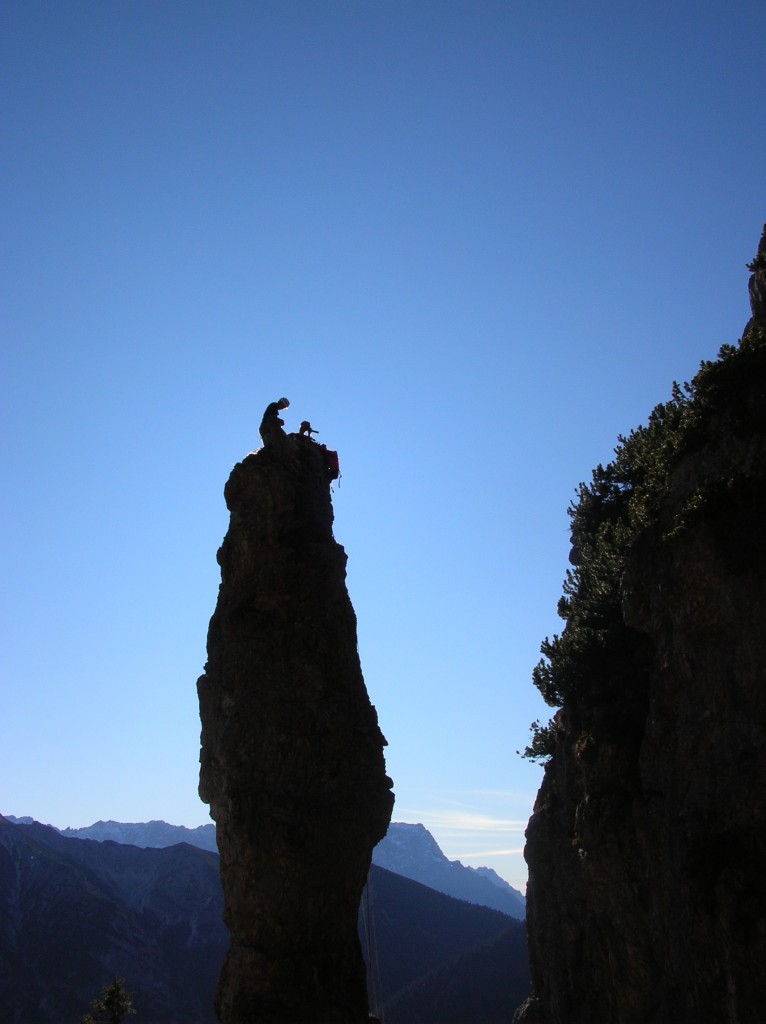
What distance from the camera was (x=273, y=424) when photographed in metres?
31.0

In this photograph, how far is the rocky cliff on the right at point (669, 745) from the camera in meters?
25.3

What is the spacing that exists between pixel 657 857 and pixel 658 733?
4.03 metres

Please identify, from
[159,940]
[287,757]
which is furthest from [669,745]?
[159,940]

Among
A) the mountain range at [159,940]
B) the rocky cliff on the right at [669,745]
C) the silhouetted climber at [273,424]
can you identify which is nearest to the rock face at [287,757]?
the silhouetted climber at [273,424]

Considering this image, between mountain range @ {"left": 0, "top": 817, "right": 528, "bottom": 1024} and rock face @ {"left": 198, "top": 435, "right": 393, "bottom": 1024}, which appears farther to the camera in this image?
mountain range @ {"left": 0, "top": 817, "right": 528, "bottom": 1024}

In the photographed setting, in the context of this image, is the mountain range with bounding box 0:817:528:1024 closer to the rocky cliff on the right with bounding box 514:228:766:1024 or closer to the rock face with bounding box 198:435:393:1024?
the rocky cliff on the right with bounding box 514:228:766:1024

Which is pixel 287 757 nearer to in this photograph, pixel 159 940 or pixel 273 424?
pixel 273 424

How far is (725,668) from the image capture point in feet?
88.5

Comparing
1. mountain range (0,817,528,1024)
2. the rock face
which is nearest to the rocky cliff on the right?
the rock face

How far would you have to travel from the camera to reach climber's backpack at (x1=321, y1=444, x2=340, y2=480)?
32656mm

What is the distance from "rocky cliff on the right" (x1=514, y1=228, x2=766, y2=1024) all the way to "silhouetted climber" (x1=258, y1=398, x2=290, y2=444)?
12.8 metres

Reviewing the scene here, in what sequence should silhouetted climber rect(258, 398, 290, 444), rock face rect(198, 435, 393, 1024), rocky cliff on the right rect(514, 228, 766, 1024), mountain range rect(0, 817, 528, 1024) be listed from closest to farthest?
rock face rect(198, 435, 393, 1024), rocky cliff on the right rect(514, 228, 766, 1024), silhouetted climber rect(258, 398, 290, 444), mountain range rect(0, 817, 528, 1024)

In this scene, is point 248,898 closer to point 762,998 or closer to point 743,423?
point 762,998

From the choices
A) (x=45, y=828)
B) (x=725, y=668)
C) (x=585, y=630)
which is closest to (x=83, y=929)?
(x=45, y=828)
